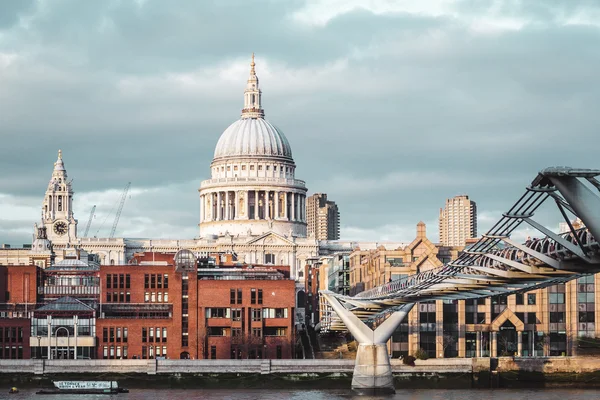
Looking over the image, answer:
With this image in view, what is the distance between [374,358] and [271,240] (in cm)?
10709

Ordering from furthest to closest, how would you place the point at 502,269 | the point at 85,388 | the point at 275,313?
the point at 275,313 → the point at 85,388 → the point at 502,269

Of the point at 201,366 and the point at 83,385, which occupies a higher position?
the point at 201,366

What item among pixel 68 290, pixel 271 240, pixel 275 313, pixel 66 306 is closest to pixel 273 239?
pixel 271 240

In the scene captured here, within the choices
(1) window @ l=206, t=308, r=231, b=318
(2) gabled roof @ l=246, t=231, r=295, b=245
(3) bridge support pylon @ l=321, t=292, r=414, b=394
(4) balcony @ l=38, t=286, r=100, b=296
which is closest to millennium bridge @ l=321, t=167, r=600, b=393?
(3) bridge support pylon @ l=321, t=292, r=414, b=394

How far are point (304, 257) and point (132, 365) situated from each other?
99.3m

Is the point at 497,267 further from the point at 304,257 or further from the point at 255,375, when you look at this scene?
the point at 304,257

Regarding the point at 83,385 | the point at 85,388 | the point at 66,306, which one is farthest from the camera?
the point at 66,306

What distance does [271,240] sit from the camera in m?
198

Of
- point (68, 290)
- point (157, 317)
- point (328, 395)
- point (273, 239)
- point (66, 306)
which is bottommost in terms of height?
point (328, 395)

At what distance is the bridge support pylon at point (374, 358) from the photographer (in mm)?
90312

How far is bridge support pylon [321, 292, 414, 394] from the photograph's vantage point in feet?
296

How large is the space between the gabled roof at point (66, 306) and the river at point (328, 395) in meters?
12.6

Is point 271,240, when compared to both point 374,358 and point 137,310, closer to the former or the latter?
point 137,310

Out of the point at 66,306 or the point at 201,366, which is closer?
the point at 201,366
